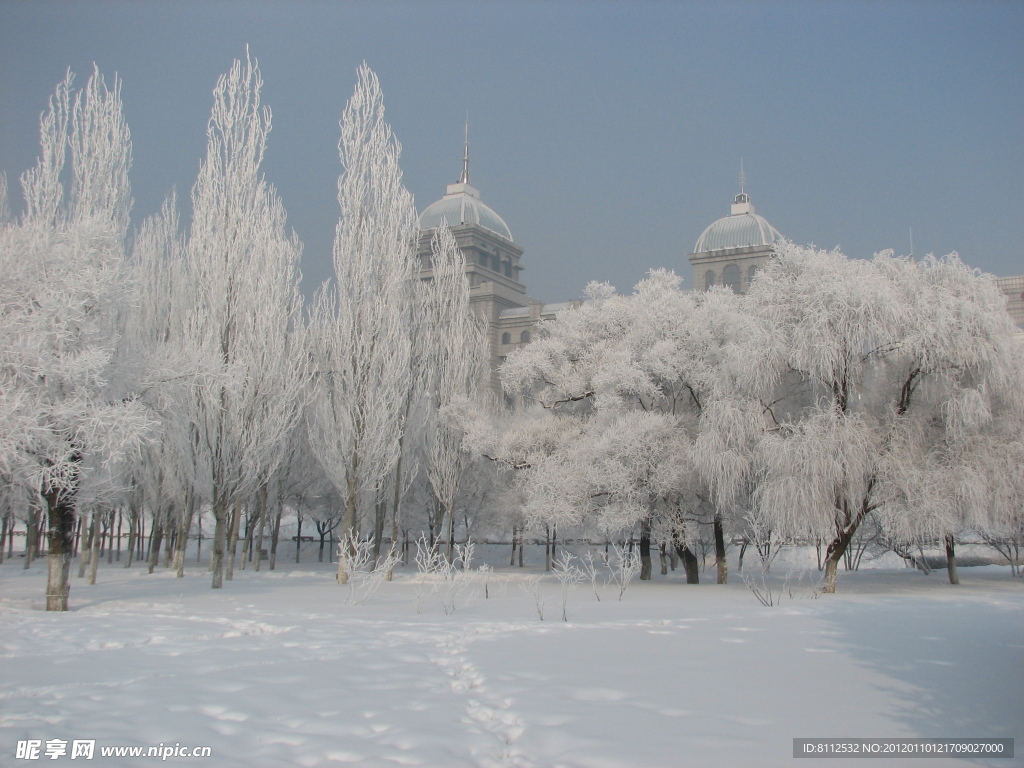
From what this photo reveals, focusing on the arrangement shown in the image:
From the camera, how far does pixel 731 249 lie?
6925 centimetres

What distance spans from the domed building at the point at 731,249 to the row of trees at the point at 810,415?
49.4 m

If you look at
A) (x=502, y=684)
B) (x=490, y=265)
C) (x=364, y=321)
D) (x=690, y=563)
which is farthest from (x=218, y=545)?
(x=490, y=265)

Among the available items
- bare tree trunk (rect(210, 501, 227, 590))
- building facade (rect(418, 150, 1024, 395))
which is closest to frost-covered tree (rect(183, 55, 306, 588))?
bare tree trunk (rect(210, 501, 227, 590))

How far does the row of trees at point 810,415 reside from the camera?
1619 cm

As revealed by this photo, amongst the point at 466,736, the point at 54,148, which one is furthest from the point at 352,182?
the point at 466,736

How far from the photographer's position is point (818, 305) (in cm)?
1716

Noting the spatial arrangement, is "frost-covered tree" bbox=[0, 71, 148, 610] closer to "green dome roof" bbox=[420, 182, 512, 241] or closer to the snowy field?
the snowy field

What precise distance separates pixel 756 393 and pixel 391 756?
50.2 ft

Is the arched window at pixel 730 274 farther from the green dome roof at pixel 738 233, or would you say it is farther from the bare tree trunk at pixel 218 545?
the bare tree trunk at pixel 218 545

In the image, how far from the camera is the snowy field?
188 inches

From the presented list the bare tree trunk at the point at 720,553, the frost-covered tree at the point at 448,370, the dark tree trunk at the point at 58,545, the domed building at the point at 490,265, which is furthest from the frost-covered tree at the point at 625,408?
the domed building at the point at 490,265

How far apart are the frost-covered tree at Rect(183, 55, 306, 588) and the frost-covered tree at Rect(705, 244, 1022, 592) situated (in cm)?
1066

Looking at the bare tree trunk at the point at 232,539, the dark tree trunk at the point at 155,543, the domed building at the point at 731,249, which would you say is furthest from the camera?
the domed building at the point at 731,249

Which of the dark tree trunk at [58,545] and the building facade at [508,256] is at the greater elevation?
the building facade at [508,256]
